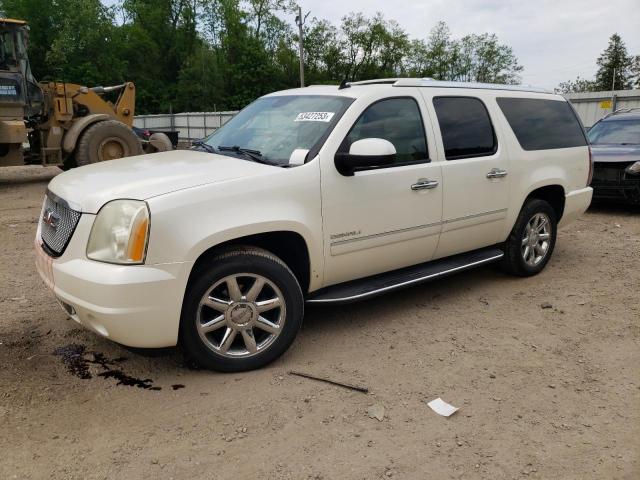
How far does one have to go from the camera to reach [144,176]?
340cm

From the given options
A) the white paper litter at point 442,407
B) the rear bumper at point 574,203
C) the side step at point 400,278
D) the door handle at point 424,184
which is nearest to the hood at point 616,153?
the rear bumper at point 574,203

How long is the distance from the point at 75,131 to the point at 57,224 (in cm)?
968

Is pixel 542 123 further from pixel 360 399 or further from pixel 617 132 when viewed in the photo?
pixel 617 132

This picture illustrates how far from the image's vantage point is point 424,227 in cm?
428

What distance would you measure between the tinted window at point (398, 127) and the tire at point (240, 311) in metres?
1.17

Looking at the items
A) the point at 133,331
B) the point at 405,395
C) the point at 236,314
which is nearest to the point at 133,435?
the point at 133,331

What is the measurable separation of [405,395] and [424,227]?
1464 millimetres

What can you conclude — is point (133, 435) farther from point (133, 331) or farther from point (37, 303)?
point (37, 303)

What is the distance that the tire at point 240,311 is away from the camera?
325cm

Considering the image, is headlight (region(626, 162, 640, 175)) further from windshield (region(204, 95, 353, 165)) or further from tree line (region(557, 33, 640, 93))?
tree line (region(557, 33, 640, 93))

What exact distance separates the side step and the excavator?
9655 mm

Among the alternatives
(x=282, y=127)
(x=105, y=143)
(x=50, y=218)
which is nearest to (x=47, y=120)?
(x=105, y=143)

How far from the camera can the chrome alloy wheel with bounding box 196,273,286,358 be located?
3.33 m

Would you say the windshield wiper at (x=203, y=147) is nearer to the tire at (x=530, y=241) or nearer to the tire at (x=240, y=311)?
the tire at (x=240, y=311)
